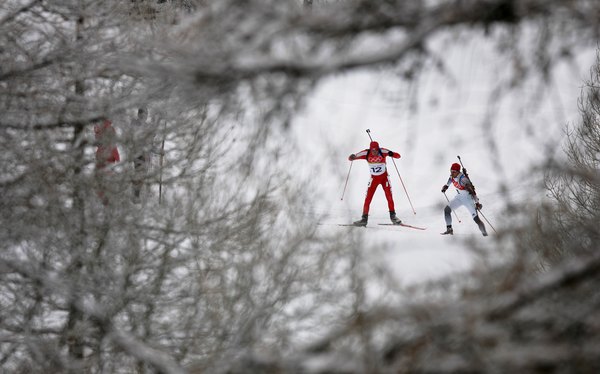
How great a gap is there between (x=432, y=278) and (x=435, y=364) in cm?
53

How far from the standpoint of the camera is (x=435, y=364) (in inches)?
112

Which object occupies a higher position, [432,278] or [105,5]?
[105,5]

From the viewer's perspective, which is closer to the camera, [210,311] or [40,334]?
[40,334]

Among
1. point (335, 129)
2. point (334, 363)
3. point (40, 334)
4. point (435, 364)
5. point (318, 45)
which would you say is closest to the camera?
point (435, 364)

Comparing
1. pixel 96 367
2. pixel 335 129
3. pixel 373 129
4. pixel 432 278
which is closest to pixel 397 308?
pixel 432 278

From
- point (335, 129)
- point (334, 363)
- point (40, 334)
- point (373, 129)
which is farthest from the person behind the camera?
point (373, 129)

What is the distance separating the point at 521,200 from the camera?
3.78m

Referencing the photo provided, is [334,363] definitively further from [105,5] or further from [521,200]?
[105,5]

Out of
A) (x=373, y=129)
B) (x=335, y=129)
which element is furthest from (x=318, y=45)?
(x=373, y=129)

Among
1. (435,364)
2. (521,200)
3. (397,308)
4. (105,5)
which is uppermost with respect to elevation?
(105,5)

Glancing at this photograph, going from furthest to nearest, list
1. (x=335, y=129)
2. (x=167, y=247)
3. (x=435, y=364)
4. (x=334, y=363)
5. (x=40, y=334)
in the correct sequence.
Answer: (x=335, y=129) < (x=167, y=247) < (x=40, y=334) < (x=334, y=363) < (x=435, y=364)

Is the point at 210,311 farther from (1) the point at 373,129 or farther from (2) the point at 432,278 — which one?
(1) the point at 373,129

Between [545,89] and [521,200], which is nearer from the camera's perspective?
[545,89]

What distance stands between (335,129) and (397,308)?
92.8 ft
